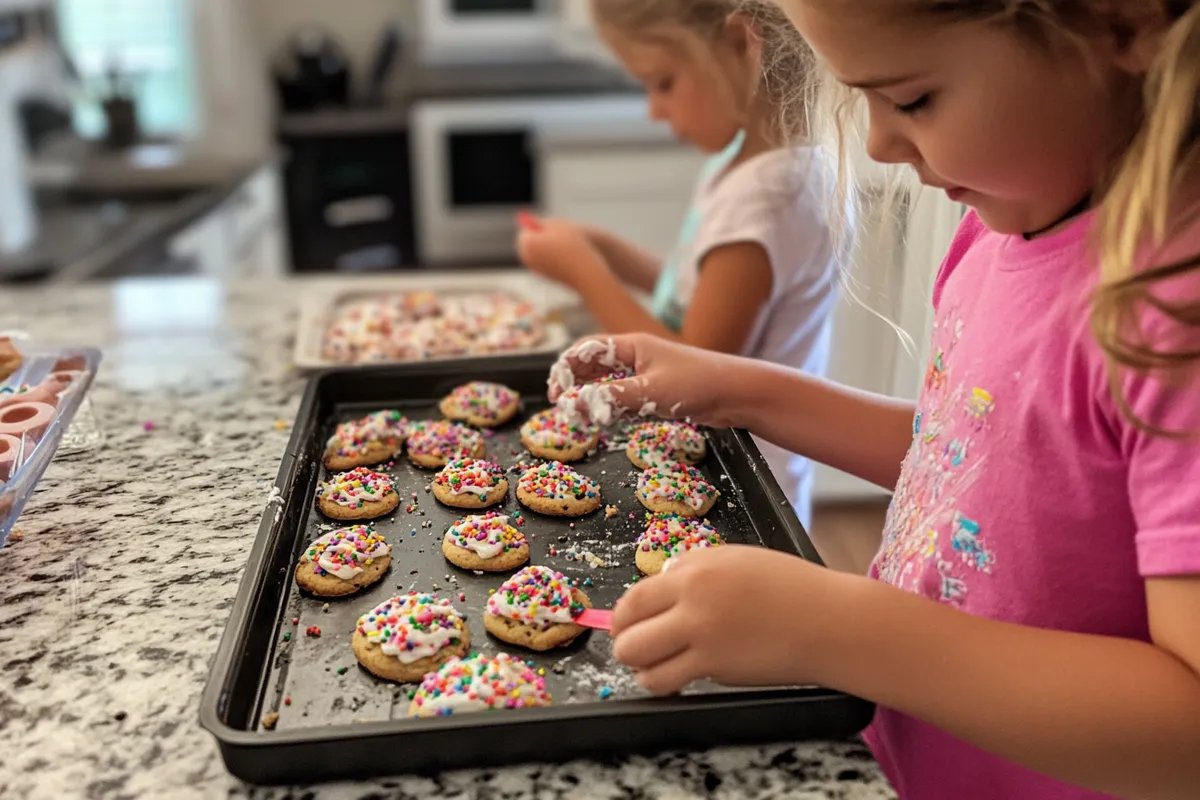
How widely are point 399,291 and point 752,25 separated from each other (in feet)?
2.52

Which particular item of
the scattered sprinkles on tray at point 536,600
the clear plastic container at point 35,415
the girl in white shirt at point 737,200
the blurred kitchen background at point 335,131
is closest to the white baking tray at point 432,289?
the girl in white shirt at point 737,200

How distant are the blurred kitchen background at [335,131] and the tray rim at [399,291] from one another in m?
1.11

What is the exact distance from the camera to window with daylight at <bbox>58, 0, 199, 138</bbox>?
3.32 meters

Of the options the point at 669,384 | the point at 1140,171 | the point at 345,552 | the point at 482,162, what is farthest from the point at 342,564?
the point at 482,162

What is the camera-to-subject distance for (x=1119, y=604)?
→ 65cm

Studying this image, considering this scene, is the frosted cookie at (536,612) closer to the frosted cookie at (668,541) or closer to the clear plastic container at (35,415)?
the frosted cookie at (668,541)

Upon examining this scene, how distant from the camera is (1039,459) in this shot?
67 cm

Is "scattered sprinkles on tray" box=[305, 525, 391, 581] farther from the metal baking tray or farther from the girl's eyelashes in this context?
the girl's eyelashes

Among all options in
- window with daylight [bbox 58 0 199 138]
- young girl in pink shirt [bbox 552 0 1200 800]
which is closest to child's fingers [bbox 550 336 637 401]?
young girl in pink shirt [bbox 552 0 1200 800]

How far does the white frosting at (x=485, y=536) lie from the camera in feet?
2.99

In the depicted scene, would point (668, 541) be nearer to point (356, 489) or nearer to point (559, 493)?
point (559, 493)

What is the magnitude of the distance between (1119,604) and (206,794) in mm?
569

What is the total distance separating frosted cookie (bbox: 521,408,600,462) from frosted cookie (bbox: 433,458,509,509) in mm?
71

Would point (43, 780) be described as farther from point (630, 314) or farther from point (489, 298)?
point (489, 298)
